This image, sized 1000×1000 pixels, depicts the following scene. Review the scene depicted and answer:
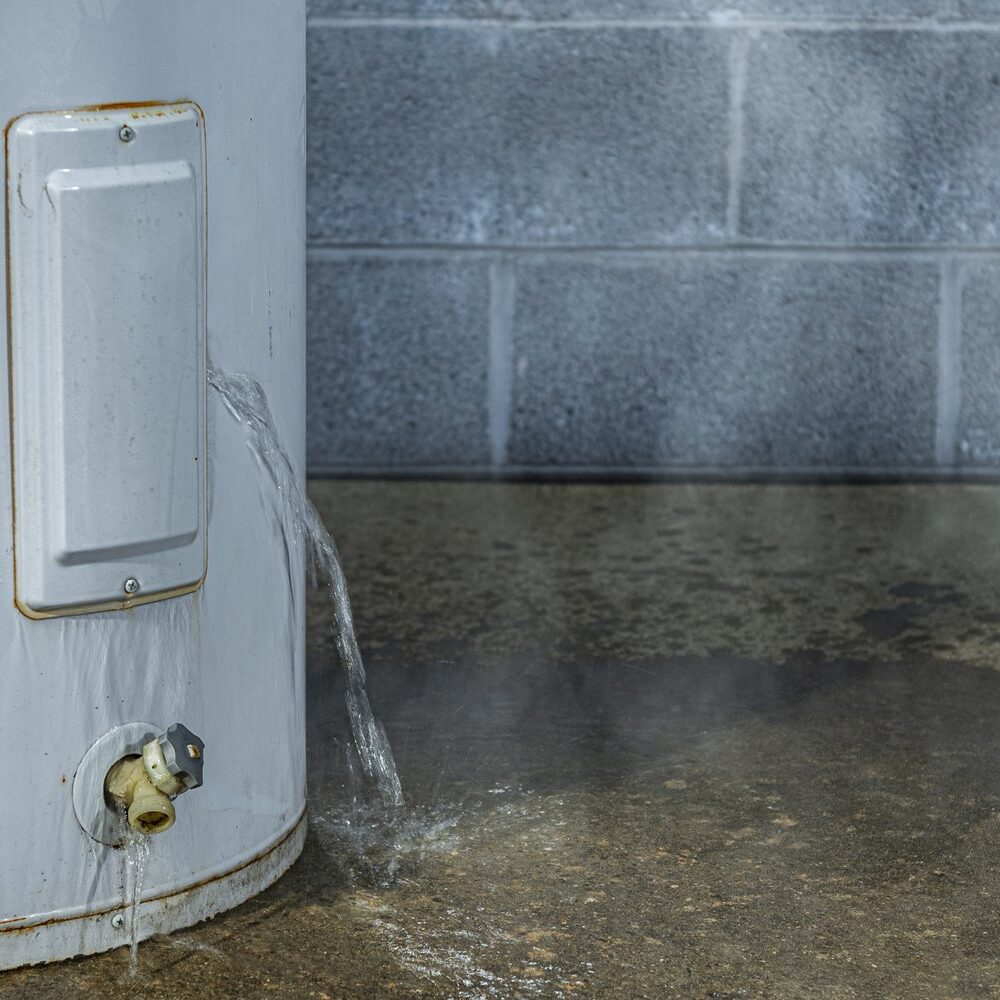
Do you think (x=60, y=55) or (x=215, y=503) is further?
(x=215, y=503)

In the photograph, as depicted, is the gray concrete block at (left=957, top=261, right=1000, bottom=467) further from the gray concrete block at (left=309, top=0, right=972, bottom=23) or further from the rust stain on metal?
the rust stain on metal

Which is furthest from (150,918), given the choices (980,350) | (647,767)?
(980,350)

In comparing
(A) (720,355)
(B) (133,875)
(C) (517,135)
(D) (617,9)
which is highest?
(D) (617,9)

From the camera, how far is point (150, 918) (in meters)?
1.98

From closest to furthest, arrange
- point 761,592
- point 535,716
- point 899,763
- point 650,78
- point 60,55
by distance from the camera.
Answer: point 60,55 < point 899,763 < point 535,716 < point 761,592 < point 650,78

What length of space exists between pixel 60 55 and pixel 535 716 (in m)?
1.45

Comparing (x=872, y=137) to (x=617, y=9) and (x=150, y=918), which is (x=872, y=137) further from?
(x=150, y=918)

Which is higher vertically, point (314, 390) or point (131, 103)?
point (131, 103)

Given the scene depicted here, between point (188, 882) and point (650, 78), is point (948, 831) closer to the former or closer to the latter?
point (188, 882)

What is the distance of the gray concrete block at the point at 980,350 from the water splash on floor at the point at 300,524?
7.69 feet

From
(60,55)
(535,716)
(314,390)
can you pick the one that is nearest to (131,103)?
(60,55)

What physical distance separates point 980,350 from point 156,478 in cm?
311

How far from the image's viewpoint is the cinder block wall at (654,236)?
4379 mm

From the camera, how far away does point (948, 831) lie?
2.38m
